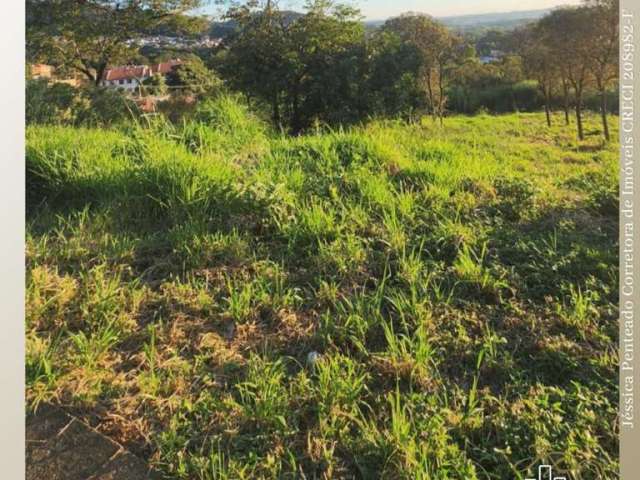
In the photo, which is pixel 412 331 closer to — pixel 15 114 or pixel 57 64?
pixel 15 114

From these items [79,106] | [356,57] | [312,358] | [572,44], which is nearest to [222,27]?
[356,57]

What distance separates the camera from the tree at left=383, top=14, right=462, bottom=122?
9.64 feet

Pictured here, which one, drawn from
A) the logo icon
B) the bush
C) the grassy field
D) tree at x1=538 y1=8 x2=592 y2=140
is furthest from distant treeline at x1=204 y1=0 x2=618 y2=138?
the logo icon

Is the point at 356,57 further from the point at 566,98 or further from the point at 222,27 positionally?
the point at 566,98

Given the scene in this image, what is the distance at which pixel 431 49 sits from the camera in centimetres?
323

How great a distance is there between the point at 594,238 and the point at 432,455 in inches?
57.3

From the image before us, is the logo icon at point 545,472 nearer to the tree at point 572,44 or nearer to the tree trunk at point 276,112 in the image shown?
the tree at point 572,44

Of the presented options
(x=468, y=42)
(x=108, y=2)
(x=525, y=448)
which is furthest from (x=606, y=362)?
(x=108, y=2)

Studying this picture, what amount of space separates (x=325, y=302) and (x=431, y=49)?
75.2 inches

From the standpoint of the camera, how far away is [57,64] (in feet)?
10.9

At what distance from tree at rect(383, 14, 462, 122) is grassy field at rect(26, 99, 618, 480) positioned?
563mm

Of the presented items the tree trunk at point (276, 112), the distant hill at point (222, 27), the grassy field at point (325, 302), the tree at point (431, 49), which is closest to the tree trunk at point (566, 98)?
the grassy field at point (325, 302)

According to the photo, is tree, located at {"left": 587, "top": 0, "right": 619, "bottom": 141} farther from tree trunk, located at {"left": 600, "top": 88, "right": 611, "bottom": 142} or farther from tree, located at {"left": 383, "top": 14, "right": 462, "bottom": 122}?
tree, located at {"left": 383, "top": 14, "right": 462, "bottom": 122}

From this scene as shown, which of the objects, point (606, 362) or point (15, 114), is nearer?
point (606, 362)
